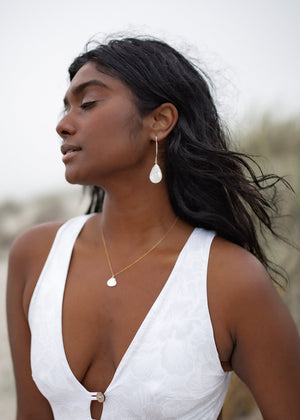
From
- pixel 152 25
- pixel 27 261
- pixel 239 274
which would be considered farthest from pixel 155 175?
pixel 152 25

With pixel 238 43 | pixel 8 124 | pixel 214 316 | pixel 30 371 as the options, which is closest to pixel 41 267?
pixel 30 371

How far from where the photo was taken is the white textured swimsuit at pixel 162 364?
1.58 m

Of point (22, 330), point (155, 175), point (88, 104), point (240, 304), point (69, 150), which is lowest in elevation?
point (22, 330)

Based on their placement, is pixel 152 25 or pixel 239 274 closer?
pixel 239 274

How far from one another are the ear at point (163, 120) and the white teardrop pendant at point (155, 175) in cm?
11

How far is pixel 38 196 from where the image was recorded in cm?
642

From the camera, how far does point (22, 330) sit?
1941 millimetres

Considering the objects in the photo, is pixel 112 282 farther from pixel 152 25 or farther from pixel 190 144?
pixel 152 25

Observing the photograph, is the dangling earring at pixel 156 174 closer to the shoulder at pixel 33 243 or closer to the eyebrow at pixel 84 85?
the eyebrow at pixel 84 85

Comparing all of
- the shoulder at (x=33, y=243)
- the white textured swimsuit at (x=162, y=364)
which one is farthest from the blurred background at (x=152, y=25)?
the white textured swimsuit at (x=162, y=364)

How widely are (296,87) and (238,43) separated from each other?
817 millimetres

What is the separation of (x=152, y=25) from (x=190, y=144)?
2.15 meters

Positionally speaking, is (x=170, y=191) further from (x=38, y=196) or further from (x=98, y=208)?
(x=38, y=196)

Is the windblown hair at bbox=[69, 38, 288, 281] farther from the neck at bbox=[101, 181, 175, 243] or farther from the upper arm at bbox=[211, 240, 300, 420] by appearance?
the upper arm at bbox=[211, 240, 300, 420]
